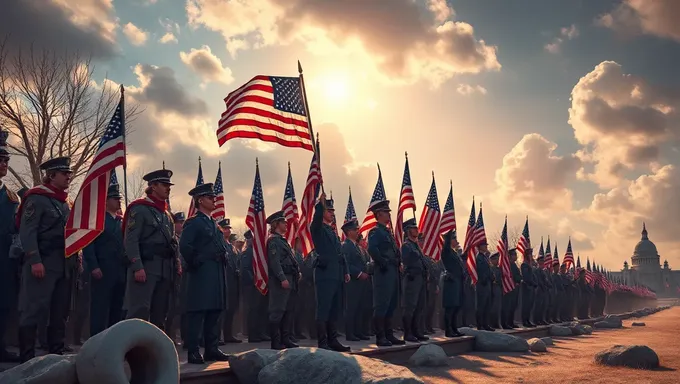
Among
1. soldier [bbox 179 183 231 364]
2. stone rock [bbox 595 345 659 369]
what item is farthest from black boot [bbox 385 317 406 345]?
soldier [bbox 179 183 231 364]

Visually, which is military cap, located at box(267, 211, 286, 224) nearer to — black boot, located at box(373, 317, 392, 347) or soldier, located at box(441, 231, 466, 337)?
black boot, located at box(373, 317, 392, 347)

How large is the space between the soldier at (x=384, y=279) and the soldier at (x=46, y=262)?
5030 mm

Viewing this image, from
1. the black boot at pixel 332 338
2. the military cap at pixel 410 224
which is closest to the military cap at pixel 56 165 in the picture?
the black boot at pixel 332 338

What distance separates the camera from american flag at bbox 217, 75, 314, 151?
29.7 feet

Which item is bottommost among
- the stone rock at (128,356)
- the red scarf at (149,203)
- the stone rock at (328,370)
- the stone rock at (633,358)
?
the stone rock at (633,358)

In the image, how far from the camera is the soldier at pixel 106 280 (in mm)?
8172

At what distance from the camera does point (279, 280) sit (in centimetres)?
977

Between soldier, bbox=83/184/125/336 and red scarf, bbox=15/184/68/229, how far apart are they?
103 cm

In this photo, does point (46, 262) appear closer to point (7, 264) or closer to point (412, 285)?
point (7, 264)

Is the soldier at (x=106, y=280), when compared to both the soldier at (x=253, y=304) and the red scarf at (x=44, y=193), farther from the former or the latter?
the soldier at (x=253, y=304)

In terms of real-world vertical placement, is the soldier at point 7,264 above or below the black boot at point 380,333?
above

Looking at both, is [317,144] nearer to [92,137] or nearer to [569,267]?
[92,137]

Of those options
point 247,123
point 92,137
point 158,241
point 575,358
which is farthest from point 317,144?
point 92,137

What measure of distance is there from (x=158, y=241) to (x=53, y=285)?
1227 millimetres
